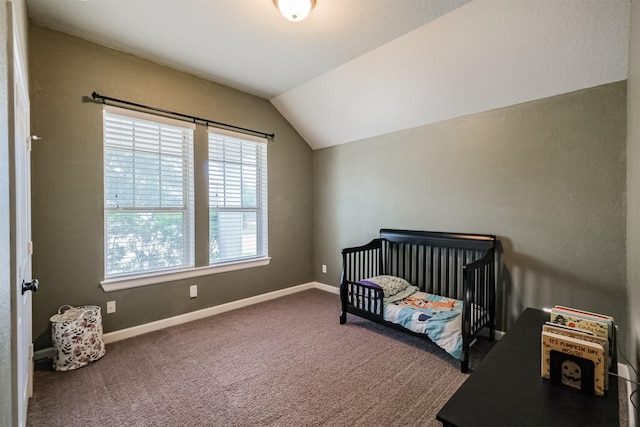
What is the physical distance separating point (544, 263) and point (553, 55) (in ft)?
5.36

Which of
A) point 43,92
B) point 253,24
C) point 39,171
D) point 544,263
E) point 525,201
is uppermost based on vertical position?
point 253,24

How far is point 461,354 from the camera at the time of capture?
2.14 meters

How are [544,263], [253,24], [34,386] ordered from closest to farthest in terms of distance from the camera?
[34,386] → [253,24] → [544,263]

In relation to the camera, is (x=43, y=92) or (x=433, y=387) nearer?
(x=433, y=387)

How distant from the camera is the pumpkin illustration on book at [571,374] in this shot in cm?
95

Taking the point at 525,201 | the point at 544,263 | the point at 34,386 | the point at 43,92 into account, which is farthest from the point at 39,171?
A: the point at 544,263

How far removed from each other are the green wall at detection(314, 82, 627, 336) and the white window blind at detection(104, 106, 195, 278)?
2351mm

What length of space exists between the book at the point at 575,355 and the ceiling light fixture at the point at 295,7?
2.24m

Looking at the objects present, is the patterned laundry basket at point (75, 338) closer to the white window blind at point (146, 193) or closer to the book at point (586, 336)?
the white window blind at point (146, 193)

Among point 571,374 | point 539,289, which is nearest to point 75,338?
point 571,374

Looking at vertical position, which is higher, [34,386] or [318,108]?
[318,108]

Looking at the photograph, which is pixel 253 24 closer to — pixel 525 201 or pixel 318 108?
pixel 318 108

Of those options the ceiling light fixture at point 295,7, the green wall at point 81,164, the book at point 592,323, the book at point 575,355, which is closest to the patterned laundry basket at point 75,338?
the green wall at point 81,164

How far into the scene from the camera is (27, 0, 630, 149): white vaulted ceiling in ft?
6.52
